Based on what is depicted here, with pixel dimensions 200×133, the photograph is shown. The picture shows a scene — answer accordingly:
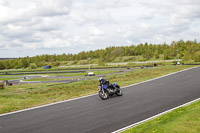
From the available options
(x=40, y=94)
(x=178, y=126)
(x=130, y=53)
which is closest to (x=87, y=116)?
(x=178, y=126)

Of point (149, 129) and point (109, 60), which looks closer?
point (149, 129)

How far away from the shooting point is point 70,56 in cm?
18562

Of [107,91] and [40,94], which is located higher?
[107,91]

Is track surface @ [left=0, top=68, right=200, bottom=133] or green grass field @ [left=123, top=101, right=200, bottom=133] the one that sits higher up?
green grass field @ [left=123, top=101, right=200, bottom=133]

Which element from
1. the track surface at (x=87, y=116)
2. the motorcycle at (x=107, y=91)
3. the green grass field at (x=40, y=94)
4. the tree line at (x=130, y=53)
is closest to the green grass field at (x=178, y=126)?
the track surface at (x=87, y=116)

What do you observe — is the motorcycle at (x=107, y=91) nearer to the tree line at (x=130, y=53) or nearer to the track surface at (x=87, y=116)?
the track surface at (x=87, y=116)

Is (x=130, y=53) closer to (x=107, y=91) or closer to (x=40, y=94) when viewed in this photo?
(x=40, y=94)

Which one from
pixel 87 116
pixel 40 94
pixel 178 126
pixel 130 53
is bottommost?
pixel 40 94

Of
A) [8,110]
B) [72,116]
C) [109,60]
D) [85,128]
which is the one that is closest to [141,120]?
[85,128]

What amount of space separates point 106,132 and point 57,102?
22.2 ft

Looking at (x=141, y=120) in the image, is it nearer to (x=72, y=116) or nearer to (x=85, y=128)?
(x=85, y=128)

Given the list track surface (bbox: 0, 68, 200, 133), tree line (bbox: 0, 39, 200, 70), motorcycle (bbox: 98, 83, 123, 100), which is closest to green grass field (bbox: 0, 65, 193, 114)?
track surface (bbox: 0, 68, 200, 133)

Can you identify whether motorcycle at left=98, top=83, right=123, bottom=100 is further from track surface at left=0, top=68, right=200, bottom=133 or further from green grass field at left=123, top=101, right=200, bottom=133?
green grass field at left=123, top=101, right=200, bottom=133

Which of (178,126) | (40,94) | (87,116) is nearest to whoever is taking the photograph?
(178,126)
